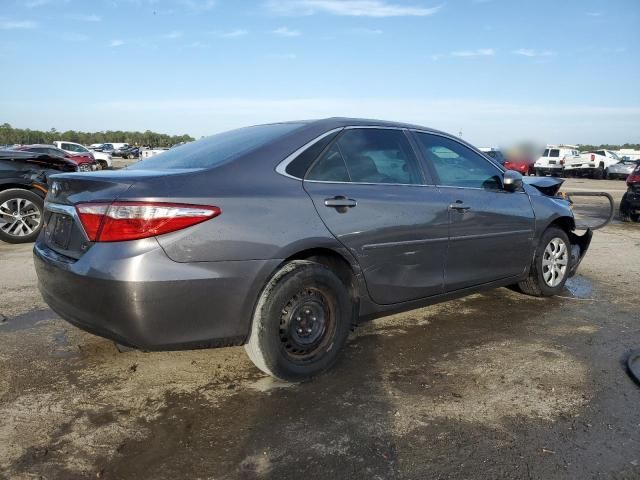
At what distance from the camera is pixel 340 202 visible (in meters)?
3.22

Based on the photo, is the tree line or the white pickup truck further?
the tree line

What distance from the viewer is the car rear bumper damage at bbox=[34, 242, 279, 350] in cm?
256

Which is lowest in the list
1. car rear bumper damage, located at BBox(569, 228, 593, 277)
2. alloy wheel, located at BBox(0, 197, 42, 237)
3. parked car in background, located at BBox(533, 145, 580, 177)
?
alloy wheel, located at BBox(0, 197, 42, 237)

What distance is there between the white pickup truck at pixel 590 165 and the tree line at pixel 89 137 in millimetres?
70052

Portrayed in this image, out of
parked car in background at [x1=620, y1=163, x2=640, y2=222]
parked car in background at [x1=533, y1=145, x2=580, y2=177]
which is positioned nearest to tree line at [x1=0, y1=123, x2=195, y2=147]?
parked car in background at [x1=533, y1=145, x2=580, y2=177]

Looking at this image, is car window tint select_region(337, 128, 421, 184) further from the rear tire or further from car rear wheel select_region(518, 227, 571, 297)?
the rear tire

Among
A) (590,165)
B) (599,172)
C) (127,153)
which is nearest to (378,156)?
(590,165)

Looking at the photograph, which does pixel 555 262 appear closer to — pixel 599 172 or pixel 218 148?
pixel 218 148

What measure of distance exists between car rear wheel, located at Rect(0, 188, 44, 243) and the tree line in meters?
86.0

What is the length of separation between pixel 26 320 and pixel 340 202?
2.90 m

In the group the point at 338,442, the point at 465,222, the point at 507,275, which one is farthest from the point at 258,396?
the point at 507,275

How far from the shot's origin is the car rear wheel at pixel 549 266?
16.1 ft

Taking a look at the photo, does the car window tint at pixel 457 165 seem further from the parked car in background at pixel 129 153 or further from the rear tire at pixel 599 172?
the parked car in background at pixel 129 153

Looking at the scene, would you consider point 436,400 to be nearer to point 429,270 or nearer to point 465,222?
point 429,270
